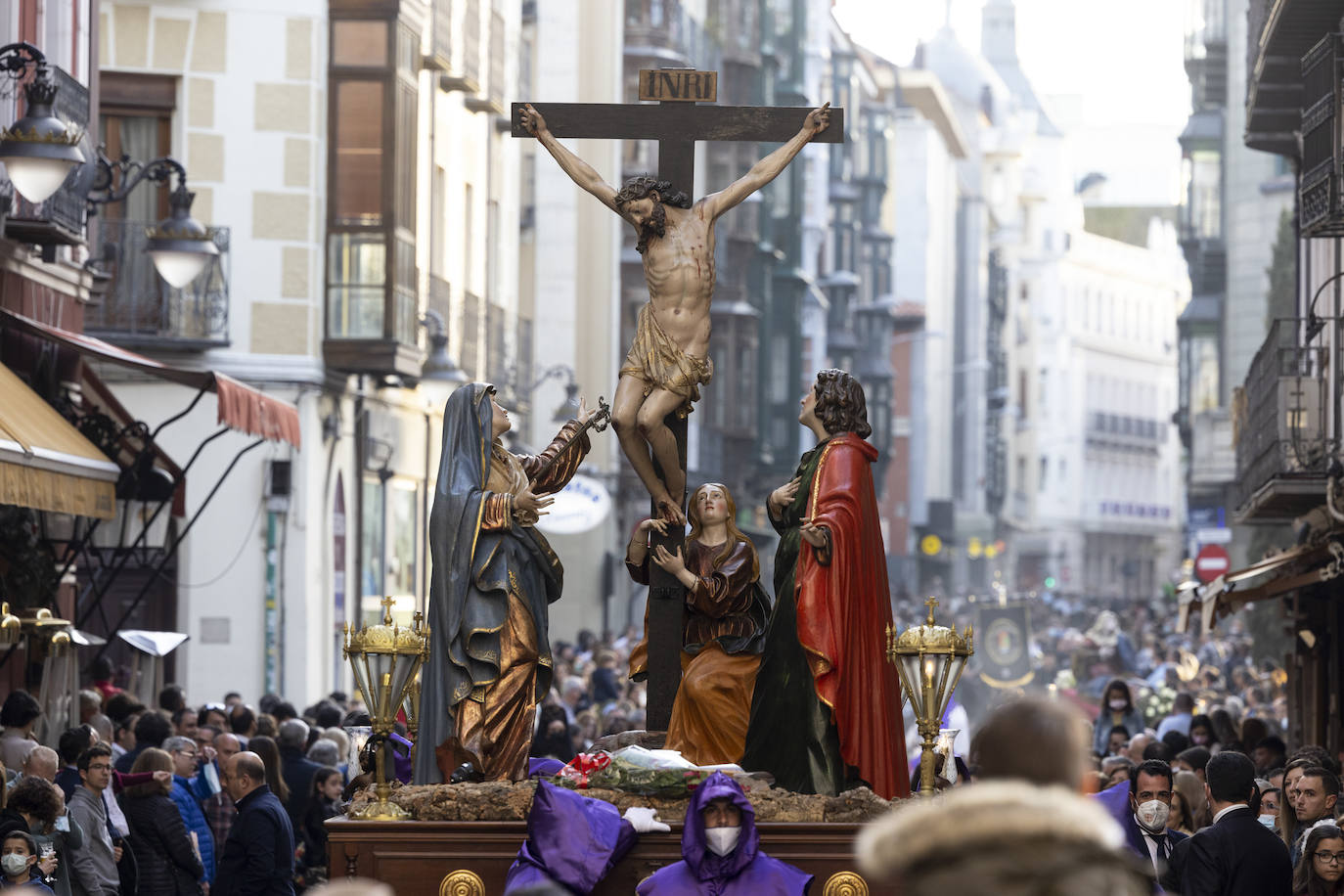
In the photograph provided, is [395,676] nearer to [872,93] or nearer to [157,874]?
[157,874]

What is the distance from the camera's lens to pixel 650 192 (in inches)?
475

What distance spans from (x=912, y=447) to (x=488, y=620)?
89.7 m

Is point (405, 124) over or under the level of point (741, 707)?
over

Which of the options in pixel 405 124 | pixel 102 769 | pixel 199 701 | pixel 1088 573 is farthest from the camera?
pixel 1088 573

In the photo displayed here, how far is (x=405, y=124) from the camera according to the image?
1129 inches

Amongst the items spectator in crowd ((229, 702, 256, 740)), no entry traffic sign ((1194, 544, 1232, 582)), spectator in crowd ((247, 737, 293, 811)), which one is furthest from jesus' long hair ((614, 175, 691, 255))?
no entry traffic sign ((1194, 544, 1232, 582))

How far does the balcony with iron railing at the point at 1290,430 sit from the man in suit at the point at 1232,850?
965 centimetres

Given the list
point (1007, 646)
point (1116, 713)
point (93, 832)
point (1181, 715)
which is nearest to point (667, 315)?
point (93, 832)

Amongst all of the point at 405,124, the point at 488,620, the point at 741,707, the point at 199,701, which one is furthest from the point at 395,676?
the point at 405,124

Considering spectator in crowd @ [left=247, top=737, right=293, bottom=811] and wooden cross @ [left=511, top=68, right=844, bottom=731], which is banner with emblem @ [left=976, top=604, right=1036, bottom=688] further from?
wooden cross @ [left=511, top=68, right=844, bottom=731]

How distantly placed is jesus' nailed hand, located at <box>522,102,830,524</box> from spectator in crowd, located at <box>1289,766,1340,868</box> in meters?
2.99

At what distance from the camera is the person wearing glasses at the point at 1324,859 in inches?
389

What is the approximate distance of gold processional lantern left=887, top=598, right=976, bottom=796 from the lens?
11.0 m

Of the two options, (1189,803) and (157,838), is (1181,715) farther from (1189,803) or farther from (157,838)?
(157,838)
